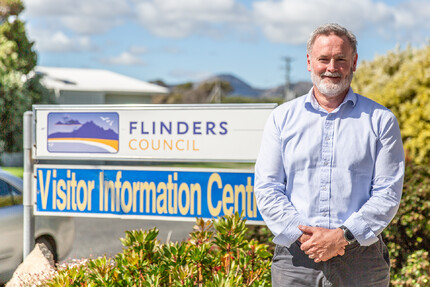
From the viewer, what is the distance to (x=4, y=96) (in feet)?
68.7

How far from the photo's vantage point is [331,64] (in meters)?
2.94

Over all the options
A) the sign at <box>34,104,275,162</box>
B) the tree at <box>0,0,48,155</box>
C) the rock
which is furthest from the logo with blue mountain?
the tree at <box>0,0,48,155</box>

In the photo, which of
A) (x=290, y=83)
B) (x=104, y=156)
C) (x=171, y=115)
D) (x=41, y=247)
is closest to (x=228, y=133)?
(x=171, y=115)

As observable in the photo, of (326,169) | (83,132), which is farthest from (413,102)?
(326,169)

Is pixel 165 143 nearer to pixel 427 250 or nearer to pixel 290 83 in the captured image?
pixel 427 250

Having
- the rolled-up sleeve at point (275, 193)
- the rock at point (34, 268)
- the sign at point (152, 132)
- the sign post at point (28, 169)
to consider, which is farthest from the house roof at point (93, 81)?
the rolled-up sleeve at point (275, 193)

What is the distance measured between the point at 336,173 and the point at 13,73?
20.3 m

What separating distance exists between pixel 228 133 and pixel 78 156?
1.45m

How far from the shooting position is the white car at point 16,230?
5.85 m

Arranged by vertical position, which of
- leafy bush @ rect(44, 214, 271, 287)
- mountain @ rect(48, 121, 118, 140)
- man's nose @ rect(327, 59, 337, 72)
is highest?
man's nose @ rect(327, 59, 337, 72)

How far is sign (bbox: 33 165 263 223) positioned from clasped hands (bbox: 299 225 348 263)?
1.92 metres

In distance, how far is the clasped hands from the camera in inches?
111

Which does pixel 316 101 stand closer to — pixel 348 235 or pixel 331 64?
pixel 331 64

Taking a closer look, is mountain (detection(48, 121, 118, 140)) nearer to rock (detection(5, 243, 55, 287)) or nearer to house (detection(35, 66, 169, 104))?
rock (detection(5, 243, 55, 287))
